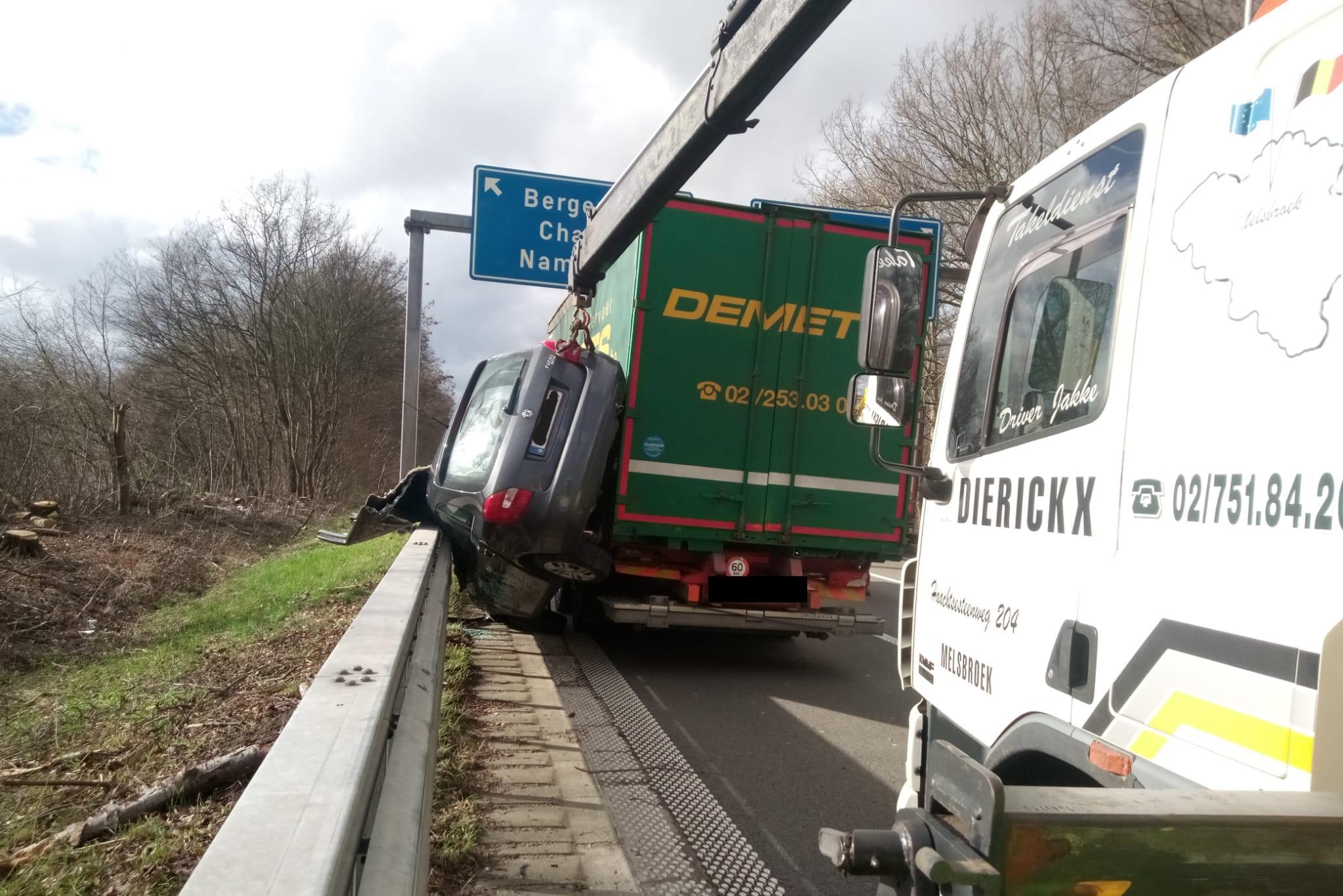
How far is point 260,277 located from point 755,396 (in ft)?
85.3

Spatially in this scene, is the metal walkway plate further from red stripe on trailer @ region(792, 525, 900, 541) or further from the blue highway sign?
the blue highway sign

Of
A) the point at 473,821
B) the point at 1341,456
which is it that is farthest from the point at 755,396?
the point at 1341,456

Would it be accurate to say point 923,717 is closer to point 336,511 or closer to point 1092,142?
point 1092,142

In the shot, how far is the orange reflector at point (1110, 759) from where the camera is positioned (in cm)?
185

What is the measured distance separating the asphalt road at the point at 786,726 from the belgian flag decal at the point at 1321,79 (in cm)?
299

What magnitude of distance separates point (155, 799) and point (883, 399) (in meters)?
3.04

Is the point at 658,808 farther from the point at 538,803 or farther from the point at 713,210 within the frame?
the point at 713,210

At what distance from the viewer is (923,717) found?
2973 mm

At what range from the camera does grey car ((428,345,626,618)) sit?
6281mm

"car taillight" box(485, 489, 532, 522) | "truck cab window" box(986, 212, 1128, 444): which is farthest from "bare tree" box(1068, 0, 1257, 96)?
"truck cab window" box(986, 212, 1128, 444)

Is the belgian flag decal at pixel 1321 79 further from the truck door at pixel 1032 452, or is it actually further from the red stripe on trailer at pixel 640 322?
the red stripe on trailer at pixel 640 322

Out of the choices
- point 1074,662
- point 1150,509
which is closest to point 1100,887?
point 1074,662

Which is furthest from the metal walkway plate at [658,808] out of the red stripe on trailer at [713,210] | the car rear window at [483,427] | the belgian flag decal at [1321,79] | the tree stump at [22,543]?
the tree stump at [22,543]

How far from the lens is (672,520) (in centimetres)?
688
